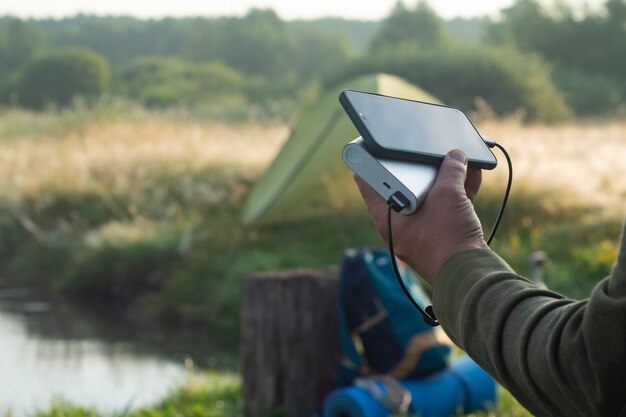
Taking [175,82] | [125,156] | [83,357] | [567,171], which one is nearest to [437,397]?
[83,357]

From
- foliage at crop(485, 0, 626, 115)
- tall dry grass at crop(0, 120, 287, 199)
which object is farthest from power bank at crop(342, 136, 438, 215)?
foliage at crop(485, 0, 626, 115)

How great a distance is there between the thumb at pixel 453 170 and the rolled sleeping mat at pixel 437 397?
106 inches

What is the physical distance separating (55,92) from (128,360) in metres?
24.5

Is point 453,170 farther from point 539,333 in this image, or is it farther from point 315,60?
point 315,60

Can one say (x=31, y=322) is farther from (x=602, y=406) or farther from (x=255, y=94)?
(x=255, y=94)

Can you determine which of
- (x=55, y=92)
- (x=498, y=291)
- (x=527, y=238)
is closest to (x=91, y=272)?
(x=527, y=238)

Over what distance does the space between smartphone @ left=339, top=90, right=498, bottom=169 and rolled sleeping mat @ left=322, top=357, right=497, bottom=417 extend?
256cm

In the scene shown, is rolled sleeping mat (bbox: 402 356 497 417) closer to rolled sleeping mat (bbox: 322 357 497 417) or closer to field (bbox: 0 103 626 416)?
rolled sleeping mat (bbox: 322 357 497 417)

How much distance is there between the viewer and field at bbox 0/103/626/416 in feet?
25.7

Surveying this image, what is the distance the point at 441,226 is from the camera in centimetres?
125

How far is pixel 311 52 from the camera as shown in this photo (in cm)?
4375

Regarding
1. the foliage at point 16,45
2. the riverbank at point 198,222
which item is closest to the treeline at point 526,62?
the riverbank at point 198,222

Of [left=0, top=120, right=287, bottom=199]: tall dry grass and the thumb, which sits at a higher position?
Answer: the thumb

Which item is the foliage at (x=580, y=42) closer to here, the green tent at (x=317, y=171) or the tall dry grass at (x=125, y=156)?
the tall dry grass at (x=125, y=156)
